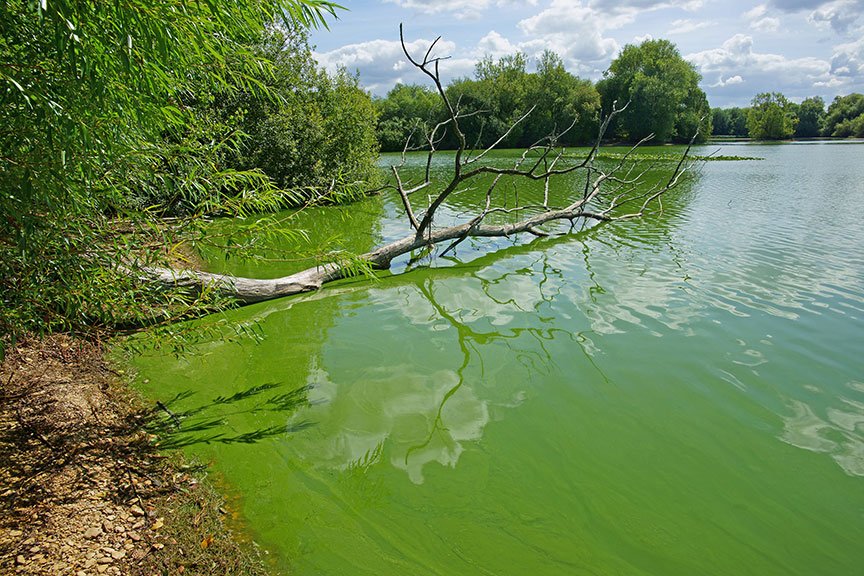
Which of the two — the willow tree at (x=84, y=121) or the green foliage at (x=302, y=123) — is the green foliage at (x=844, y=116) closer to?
Result: the green foliage at (x=302, y=123)

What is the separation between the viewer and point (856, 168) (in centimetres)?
2853

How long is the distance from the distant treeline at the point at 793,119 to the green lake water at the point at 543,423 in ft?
307

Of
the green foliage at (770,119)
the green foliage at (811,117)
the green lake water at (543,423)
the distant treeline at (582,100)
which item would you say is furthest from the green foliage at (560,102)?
the green foliage at (811,117)

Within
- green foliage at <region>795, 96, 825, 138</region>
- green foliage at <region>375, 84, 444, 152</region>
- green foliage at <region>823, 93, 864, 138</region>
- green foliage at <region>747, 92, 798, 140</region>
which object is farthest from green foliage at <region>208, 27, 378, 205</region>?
green foliage at <region>795, 96, 825, 138</region>

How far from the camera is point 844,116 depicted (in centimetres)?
9306

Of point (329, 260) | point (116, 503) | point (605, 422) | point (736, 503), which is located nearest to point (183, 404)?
point (116, 503)

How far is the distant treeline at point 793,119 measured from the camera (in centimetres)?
8269

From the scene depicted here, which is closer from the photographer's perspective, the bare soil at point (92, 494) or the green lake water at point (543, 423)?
the bare soil at point (92, 494)

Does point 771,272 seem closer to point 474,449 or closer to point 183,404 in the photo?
point 474,449

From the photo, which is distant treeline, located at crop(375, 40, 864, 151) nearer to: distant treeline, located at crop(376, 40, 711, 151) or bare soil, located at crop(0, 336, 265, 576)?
distant treeline, located at crop(376, 40, 711, 151)

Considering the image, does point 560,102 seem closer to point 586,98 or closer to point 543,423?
point 586,98

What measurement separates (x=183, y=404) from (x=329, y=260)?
→ 1.97m

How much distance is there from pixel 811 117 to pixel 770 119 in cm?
2360

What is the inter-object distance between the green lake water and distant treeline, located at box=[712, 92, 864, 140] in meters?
93.5
